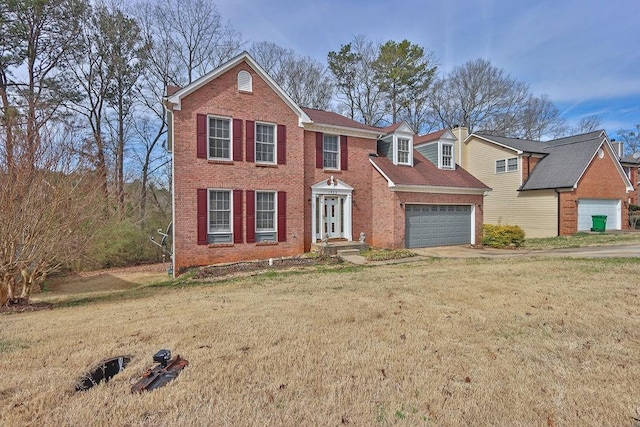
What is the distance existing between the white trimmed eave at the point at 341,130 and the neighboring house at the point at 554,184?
1163 cm

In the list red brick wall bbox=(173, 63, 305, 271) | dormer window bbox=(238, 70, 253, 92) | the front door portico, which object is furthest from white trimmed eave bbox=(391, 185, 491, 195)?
dormer window bbox=(238, 70, 253, 92)

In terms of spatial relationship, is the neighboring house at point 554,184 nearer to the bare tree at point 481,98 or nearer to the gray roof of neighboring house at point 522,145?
the gray roof of neighboring house at point 522,145

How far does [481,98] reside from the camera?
33.7 metres

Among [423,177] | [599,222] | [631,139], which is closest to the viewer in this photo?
[423,177]

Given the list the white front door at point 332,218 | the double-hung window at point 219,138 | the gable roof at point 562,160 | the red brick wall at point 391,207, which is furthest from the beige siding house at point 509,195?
the double-hung window at point 219,138

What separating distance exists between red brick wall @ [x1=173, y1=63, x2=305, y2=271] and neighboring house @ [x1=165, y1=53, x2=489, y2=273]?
4cm

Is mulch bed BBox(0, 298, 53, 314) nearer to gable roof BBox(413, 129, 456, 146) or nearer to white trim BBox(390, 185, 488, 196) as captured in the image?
white trim BBox(390, 185, 488, 196)

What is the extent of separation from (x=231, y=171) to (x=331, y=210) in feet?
16.2

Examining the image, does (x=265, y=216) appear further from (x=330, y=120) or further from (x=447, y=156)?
→ (x=447, y=156)

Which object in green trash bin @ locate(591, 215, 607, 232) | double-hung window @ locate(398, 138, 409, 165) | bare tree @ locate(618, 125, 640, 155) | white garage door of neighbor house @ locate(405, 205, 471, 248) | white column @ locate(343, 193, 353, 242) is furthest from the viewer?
bare tree @ locate(618, 125, 640, 155)

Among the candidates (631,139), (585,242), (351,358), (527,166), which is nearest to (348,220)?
(585,242)

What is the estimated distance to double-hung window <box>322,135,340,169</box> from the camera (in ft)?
51.6

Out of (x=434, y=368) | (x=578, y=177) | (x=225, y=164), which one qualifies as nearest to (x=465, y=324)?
(x=434, y=368)

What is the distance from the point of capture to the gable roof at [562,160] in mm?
20125
